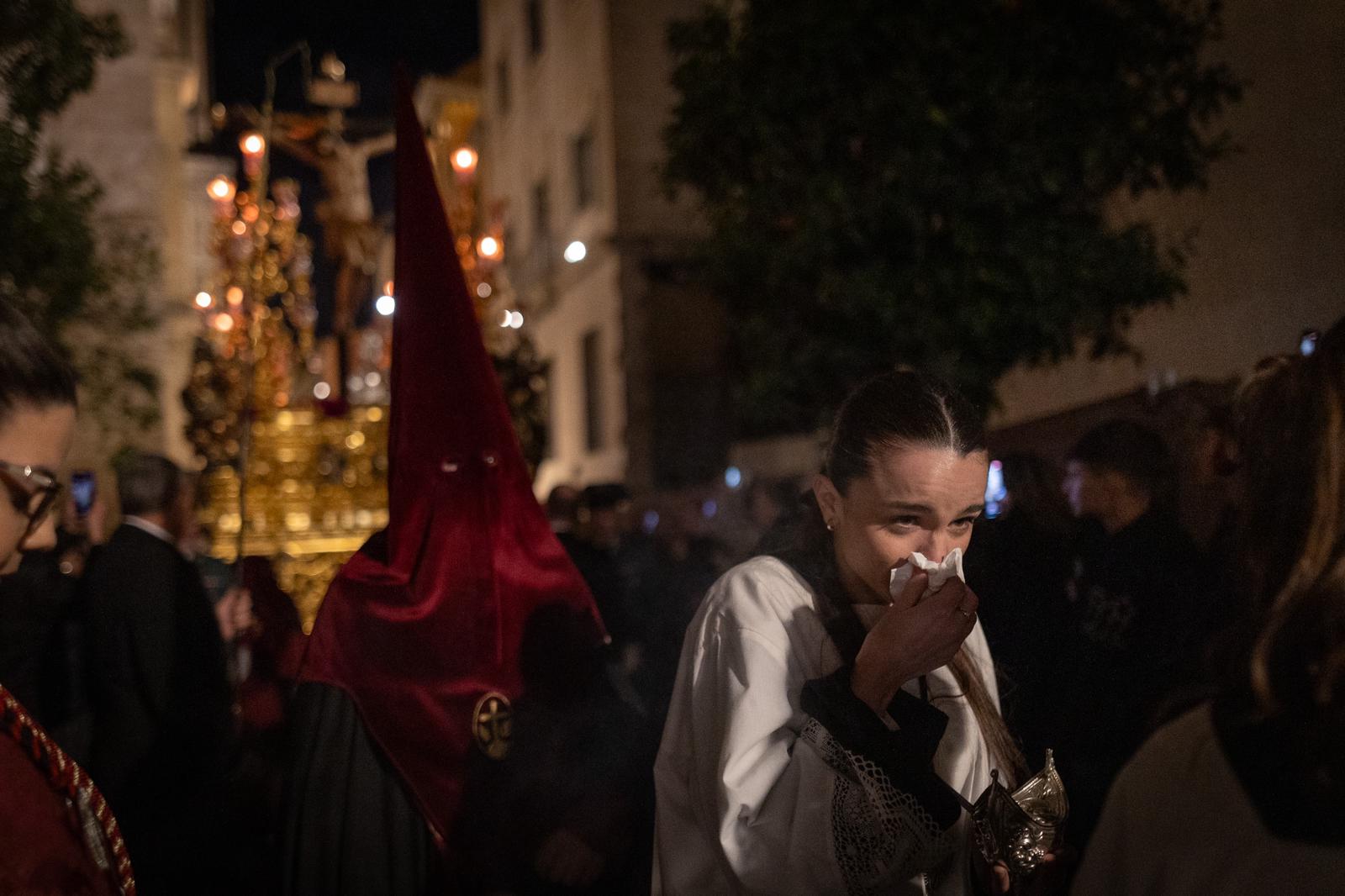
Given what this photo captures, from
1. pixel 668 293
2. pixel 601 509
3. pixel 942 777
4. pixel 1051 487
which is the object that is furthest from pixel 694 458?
pixel 942 777

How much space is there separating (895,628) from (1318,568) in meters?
0.65

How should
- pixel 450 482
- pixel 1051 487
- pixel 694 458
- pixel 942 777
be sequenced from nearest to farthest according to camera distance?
1. pixel 942 777
2. pixel 450 482
3. pixel 1051 487
4. pixel 694 458

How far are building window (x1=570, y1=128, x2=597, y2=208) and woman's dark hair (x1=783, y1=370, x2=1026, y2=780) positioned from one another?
16514mm

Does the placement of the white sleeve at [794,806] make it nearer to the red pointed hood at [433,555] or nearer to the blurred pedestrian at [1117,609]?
the blurred pedestrian at [1117,609]

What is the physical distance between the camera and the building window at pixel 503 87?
74.5 feet

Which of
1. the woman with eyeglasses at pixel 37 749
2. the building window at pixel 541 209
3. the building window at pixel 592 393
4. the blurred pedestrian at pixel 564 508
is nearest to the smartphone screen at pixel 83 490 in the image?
the blurred pedestrian at pixel 564 508

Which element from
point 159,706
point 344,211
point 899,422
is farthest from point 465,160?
point 899,422

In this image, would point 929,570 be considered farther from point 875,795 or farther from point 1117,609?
point 1117,609

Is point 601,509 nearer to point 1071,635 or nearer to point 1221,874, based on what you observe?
point 1071,635

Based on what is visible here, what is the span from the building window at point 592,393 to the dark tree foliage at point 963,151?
10.2 meters

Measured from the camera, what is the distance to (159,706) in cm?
347

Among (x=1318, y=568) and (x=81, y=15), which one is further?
(x=81, y=15)

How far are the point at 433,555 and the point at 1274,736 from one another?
2114 mm

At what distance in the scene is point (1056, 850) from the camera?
1.76m
